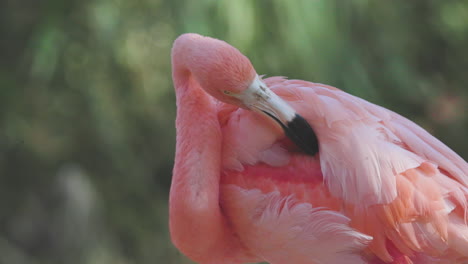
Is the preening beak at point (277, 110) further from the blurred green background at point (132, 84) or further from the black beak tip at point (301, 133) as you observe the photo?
the blurred green background at point (132, 84)

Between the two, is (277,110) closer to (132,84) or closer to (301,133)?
(301,133)

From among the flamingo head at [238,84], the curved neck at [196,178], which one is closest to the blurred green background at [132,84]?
the curved neck at [196,178]

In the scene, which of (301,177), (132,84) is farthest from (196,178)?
(132,84)

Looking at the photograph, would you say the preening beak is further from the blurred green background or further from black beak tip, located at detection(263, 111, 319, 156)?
the blurred green background

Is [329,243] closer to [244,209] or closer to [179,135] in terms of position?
[244,209]

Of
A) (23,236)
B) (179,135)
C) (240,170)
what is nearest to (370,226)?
(240,170)

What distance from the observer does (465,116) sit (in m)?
4.95

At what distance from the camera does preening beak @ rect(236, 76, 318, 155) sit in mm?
2041

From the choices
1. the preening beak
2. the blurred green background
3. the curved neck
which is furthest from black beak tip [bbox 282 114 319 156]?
the blurred green background

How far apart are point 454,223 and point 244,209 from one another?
637 millimetres

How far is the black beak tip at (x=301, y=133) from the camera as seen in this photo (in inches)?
80.4

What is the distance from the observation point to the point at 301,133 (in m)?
2.05

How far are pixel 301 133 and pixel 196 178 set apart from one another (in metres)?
0.36

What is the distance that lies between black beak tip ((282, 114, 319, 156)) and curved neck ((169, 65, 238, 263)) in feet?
0.89
